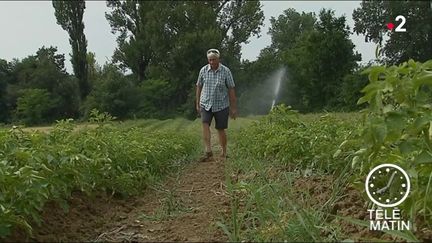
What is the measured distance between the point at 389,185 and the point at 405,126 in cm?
25

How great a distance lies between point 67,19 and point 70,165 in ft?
126

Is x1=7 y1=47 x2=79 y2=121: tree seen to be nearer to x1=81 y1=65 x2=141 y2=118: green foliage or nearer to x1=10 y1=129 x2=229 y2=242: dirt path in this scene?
x1=81 y1=65 x2=141 y2=118: green foliage

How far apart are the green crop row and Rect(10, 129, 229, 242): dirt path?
3.7 inches

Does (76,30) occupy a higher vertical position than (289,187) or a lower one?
higher

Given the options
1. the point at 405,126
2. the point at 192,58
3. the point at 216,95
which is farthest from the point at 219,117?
the point at 192,58

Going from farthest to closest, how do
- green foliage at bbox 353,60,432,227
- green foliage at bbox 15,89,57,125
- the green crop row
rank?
green foliage at bbox 15,89,57,125, the green crop row, green foliage at bbox 353,60,432,227

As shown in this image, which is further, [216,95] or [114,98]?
[114,98]

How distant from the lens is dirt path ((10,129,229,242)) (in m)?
2.65

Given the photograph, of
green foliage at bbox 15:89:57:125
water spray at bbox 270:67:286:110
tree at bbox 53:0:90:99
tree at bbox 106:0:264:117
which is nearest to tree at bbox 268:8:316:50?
water spray at bbox 270:67:286:110

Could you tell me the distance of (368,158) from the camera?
236 cm

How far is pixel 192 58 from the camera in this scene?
1634 inches

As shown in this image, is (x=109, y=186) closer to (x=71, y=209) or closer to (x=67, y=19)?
(x=71, y=209)

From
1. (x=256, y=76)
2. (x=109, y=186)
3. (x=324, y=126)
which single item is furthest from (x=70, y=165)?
(x=256, y=76)

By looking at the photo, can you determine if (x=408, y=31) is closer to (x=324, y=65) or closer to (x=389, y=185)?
(x=324, y=65)
